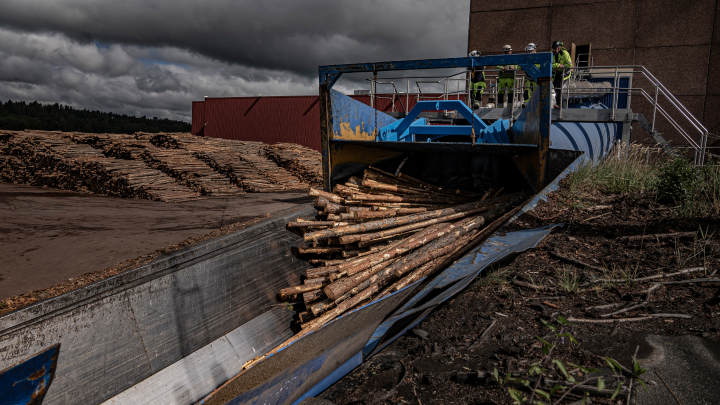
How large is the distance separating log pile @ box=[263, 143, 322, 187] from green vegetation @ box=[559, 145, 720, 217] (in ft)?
33.3

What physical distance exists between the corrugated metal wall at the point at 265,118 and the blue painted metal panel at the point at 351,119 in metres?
14.3

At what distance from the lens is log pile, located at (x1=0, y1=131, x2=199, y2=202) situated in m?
11.4

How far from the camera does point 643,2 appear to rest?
49.1 ft

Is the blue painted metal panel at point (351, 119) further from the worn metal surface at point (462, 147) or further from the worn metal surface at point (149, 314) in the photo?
the worn metal surface at point (149, 314)

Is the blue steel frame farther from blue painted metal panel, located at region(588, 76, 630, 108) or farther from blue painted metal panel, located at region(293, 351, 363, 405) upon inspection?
blue painted metal panel, located at region(588, 76, 630, 108)

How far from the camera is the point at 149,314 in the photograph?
3.14m

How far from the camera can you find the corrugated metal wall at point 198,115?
27.5 meters

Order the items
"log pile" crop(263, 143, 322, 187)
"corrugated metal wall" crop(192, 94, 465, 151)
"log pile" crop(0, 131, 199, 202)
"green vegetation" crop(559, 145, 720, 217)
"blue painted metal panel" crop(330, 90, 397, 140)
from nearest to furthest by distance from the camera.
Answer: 1. "green vegetation" crop(559, 145, 720, 217)
2. "blue painted metal panel" crop(330, 90, 397, 140)
3. "log pile" crop(0, 131, 199, 202)
4. "log pile" crop(263, 143, 322, 187)
5. "corrugated metal wall" crop(192, 94, 465, 151)

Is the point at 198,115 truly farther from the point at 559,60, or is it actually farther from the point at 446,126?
the point at 446,126

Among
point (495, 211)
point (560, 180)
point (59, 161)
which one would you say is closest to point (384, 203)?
point (495, 211)

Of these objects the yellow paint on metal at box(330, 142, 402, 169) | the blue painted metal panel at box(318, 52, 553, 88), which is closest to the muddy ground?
the blue painted metal panel at box(318, 52, 553, 88)

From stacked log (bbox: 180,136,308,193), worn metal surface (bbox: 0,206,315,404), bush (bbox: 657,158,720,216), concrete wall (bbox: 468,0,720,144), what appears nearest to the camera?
worn metal surface (bbox: 0,206,315,404)

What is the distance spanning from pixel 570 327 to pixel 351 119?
4193 millimetres

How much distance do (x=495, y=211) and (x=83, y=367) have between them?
4179 mm
